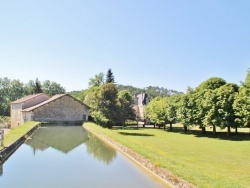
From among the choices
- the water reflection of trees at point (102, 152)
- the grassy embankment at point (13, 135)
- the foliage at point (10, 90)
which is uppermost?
the foliage at point (10, 90)

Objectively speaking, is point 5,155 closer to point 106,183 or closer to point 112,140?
point 106,183

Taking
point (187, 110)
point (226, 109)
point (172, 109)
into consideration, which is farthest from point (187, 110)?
point (226, 109)

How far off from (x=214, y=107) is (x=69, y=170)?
2712 centimetres

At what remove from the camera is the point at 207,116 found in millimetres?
37312

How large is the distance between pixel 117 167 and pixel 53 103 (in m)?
40.8

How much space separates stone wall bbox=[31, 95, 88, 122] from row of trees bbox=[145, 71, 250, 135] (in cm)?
1862

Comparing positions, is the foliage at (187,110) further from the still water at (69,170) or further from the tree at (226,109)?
the still water at (69,170)

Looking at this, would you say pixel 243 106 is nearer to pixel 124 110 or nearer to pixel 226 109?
pixel 226 109

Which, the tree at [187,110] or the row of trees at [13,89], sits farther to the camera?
the row of trees at [13,89]

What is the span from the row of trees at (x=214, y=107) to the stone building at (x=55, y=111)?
18.6 m

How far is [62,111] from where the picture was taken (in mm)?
55656

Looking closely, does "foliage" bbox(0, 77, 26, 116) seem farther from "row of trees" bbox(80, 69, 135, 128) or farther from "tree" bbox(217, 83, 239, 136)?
"tree" bbox(217, 83, 239, 136)

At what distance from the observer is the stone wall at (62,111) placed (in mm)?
52944

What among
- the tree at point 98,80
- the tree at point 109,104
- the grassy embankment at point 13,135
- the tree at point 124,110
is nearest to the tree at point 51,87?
the tree at point 98,80
